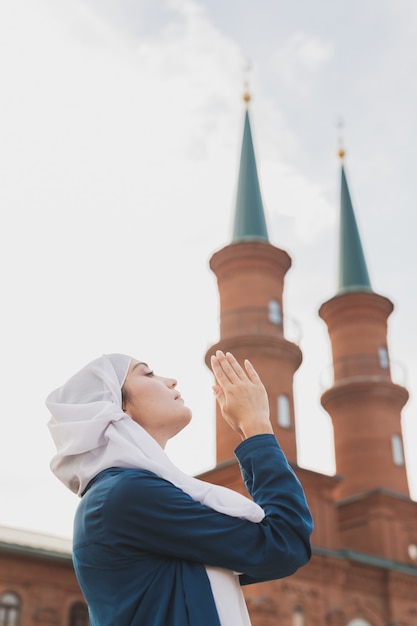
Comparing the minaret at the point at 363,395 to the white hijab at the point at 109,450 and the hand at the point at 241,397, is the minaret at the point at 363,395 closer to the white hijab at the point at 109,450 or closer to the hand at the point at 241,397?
the hand at the point at 241,397

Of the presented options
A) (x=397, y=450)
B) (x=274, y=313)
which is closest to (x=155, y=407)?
(x=274, y=313)

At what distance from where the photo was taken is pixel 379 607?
27.2m

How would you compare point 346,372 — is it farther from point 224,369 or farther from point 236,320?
point 224,369

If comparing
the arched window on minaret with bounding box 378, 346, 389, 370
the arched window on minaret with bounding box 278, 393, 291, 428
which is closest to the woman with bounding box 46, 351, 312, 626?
the arched window on minaret with bounding box 278, 393, 291, 428

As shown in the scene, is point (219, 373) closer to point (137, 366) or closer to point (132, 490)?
point (137, 366)

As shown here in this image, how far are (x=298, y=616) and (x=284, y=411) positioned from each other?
6.53 meters

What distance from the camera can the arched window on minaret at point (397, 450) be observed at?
1230 inches

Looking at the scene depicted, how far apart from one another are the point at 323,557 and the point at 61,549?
27.9 ft

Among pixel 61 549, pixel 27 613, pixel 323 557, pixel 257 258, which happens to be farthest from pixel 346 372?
pixel 27 613

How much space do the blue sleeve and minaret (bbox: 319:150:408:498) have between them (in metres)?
29.4

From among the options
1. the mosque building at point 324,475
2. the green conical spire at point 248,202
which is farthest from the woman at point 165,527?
the green conical spire at point 248,202

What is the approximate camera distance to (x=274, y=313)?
29.3 m

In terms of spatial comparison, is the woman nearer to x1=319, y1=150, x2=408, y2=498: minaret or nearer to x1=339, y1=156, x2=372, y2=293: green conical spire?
x1=319, y1=150, x2=408, y2=498: minaret

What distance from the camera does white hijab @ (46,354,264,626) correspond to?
2275 mm
